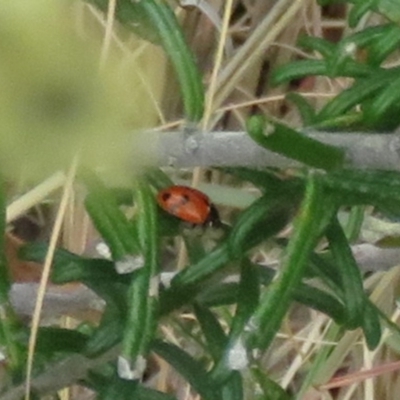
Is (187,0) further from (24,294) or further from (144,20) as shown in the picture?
(24,294)

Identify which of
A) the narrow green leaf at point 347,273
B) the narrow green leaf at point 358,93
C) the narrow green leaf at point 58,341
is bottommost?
the narrow green leaf at point 58,341

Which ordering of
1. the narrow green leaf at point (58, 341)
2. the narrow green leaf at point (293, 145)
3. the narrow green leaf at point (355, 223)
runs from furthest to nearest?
the narrow green leaf at point (355, 223) → the narrow green leaf at point (58, 341) → the narrow green leaf at point (293, 145)

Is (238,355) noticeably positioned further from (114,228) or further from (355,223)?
(355,223)

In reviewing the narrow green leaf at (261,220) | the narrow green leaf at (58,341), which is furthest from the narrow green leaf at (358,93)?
the narrow green leaf at (58,341)

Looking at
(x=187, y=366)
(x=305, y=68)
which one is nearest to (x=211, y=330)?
(x=187, y=366)

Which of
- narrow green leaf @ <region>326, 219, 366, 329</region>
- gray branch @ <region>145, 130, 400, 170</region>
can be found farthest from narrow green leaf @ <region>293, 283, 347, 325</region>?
gray branch @ <region>145, 130, 400, 170</region>

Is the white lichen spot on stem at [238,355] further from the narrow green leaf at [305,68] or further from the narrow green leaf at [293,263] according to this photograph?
the narrow green leaf at [305,68]

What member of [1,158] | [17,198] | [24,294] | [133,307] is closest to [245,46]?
[17,198]
